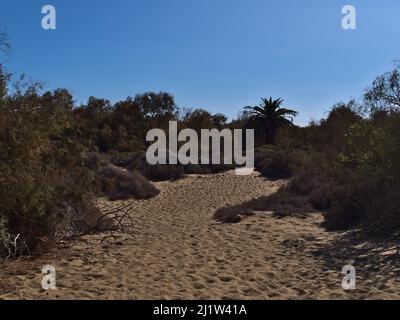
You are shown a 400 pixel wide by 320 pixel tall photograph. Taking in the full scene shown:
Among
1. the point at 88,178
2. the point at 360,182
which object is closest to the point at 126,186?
the point at 88,178

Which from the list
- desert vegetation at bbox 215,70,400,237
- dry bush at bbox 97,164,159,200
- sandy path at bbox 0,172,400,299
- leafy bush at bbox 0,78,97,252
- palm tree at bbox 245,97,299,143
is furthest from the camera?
palm tree at bbox 245,97,299,143

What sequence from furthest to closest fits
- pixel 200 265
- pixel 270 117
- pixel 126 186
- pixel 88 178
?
1. pixel 270 117
2. pixel 126 186
3. pixel 88 178
4. pixel 200 265

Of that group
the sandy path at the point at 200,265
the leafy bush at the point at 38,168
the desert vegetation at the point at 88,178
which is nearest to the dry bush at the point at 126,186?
the desert vegetation at the point at 88,178

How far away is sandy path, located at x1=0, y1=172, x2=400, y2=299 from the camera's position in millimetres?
5996

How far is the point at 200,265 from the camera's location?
7.61 meters

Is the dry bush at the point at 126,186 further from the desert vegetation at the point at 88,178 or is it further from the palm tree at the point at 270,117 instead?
the palm tree at the point at 270,117

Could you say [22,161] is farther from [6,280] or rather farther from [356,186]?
[356,186]

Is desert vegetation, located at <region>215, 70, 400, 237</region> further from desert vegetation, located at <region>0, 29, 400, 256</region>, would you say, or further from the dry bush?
the dry bush

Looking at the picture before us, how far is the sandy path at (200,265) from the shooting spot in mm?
5996

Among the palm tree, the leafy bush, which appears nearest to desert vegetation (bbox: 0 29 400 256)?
the leafy bush

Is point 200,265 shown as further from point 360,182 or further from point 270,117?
point 270,117

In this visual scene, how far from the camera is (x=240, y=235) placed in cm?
1033

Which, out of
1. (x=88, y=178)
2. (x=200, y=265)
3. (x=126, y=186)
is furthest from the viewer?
(x=126, y=186)
